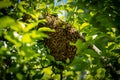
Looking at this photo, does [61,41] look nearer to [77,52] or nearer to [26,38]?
[77,52]

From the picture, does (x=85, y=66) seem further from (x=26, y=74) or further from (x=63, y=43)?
(x=63, y=43)

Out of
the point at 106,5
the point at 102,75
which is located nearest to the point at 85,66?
the point at 102,75

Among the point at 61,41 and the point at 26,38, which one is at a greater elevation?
the point at 26,38

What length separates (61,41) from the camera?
364cm

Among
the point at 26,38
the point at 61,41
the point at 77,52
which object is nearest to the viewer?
the point at 26,38

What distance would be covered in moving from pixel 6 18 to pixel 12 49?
1.12 metres

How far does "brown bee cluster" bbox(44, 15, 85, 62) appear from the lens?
3598 millimetres

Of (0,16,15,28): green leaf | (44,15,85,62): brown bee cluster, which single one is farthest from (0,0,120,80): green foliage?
(44,15,85,62): brown bee cluster

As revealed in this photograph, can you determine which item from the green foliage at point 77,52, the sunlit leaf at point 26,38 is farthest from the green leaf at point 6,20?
the sunlit leaf at point 26,38

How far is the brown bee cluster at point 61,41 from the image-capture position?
3598 mm

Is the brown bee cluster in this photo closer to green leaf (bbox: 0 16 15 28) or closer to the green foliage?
the green foliage

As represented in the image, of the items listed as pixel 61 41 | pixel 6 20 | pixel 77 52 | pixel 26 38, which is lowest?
pixel 61 41

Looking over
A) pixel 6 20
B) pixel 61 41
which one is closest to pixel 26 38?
pixel 6 20

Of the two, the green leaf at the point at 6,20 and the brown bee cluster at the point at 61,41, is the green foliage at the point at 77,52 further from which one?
the brown bee cluster at the point at 61,41
